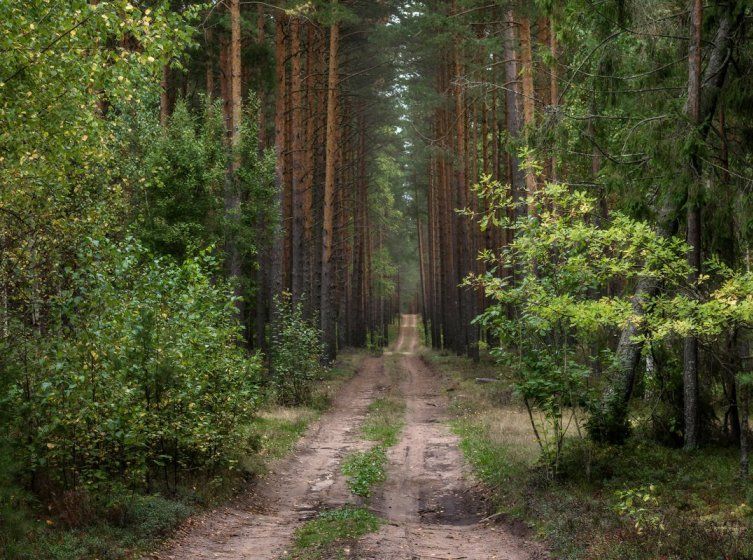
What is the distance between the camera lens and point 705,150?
9.59 m

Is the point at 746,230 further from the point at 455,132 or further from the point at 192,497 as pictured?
the point at 455,132

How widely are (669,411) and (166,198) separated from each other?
1352 cm

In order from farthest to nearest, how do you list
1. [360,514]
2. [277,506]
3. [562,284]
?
[277,506]
[562,284]
[360,514]

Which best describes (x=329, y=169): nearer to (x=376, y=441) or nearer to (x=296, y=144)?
(x=296, y=144)

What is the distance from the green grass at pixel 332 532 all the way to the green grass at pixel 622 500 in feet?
7.18

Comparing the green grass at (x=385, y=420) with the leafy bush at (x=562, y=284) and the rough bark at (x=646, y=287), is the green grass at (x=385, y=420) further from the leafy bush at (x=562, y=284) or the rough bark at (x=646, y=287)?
the leafy bush at (x=562, y=284)

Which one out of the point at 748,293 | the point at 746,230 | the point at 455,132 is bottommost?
the point at 748,293

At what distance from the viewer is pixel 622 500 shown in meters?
9.00

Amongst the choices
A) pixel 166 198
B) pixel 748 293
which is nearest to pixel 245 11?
pixel 166 198

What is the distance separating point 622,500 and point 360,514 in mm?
3534

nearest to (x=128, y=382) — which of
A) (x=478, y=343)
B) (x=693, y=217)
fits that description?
(x=478, y=343)

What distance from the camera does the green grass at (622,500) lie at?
7.14m

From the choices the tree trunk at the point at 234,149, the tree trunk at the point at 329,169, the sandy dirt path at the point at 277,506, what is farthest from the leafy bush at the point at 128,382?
the tree trunk at the point at 329,169

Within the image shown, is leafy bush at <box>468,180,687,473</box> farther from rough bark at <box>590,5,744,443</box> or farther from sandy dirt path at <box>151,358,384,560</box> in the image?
sandy dirt path at <box>151,358,384,560</box>
